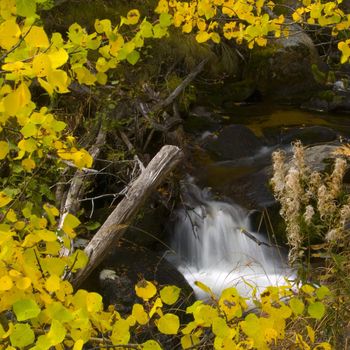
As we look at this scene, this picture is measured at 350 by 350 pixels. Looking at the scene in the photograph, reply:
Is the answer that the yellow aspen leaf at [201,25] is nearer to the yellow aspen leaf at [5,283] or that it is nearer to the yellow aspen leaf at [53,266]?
the yellow aspen leaf at [53,266]

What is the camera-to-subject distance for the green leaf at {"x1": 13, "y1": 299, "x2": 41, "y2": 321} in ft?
3.34

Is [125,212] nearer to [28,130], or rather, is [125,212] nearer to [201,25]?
[201,25]

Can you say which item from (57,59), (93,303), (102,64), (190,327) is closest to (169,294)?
(190,327)

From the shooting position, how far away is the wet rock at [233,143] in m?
7.33

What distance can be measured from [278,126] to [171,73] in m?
2.76

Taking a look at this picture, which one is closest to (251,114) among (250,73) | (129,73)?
(250,73)

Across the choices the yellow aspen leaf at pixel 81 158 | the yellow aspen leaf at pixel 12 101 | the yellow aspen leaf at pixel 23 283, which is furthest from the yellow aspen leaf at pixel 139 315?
the yellow aspen leaf at pixel 12 101

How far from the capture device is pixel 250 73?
10.3m

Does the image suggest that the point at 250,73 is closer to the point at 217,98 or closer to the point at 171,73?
the point at 217,98

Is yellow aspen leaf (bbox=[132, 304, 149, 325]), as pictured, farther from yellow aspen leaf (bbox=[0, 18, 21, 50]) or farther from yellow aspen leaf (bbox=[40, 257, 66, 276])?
yellow aspen leaf (bbox=[0, 18, 21, 50])

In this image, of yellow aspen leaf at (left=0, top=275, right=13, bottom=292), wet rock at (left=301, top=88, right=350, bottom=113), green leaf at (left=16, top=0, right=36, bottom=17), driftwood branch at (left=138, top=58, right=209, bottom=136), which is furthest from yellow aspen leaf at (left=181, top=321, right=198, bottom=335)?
wet rock at (left=301, top=88, right=350, bottom=113)

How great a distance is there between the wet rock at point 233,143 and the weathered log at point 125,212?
405 cm

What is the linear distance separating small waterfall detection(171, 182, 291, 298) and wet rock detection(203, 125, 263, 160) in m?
1.49

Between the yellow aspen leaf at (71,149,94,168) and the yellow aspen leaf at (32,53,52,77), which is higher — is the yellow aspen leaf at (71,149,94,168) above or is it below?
below
